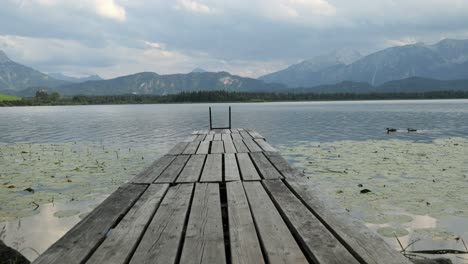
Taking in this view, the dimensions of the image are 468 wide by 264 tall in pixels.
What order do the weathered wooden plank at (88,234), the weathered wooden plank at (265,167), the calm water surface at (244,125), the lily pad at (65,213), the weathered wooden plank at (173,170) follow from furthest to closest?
the calm water surface at (244,125)
the lily pad at (65,213)
the weathered wooden plank at (265,167)
the weathered wooden plank at (173,170)
the weathered wooden plank at (88,234)

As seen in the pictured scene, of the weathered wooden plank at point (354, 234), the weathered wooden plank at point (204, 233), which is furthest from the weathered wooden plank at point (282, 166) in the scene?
the weathered wooden plank at point (204, 233)

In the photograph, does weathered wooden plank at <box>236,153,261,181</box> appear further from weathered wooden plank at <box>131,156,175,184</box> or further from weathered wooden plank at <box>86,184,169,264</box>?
weathered wooden plank at <box>86,184,169,264</box>

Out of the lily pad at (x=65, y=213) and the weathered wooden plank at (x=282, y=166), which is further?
the lily pad at (x=65, y=213)

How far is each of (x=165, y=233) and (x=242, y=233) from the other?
40.9 inches

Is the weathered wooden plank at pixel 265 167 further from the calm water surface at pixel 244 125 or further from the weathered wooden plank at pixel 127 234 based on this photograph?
the calm water surface at pixel 244 125

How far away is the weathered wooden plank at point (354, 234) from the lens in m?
3.89

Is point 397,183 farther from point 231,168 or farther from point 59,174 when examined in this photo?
point 59,174

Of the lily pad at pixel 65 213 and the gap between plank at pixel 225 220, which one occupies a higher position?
the gap between plank at pixel 225 220

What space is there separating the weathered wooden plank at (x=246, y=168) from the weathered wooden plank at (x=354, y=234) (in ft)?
5.60

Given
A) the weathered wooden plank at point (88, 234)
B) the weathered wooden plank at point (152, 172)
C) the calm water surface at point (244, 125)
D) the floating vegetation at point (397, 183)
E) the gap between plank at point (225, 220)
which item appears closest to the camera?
the weathered wooden plank at point (88, 234)

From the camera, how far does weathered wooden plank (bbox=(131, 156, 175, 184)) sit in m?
8.04

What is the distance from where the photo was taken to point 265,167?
9.49 m

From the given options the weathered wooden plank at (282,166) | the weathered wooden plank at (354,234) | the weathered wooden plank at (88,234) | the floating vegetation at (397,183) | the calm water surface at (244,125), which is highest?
the weathered wooden plank at (354,234)

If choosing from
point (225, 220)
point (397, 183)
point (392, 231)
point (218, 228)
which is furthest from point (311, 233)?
point (397, 183)
